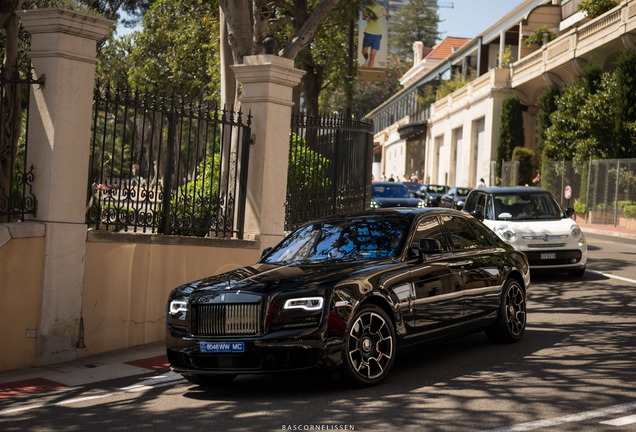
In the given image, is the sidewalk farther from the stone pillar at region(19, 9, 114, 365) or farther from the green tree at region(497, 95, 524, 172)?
the green tree at region(497, 95, 524, 172)

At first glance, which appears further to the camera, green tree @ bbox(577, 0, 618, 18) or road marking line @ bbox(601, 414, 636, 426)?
green tree @ bbox(577, 0, 618, 18)

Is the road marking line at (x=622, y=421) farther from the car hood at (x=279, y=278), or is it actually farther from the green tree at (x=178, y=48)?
the green tree at (x=178, y=48)

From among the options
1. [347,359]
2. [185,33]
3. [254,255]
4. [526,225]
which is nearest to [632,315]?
[526,225]

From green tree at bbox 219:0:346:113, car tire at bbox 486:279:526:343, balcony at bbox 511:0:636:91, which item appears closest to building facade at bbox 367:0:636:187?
balcony at bbox 511:0:636:91

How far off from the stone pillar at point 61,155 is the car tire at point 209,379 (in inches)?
84.7

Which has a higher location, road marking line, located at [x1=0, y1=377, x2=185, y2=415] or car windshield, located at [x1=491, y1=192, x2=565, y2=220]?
car windshield, located at [x1=491, y1=192, x2=565, y2=220]

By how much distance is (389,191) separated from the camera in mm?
28719

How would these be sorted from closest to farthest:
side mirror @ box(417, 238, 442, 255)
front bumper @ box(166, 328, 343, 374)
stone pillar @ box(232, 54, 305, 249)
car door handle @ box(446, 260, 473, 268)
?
front bumper @ box(166, 328, 343, 374)
side mirror @ box(417, 238, 442, 255)
car door handle @ box(446, 260, 473, 268)
stone pillar @ box(232, 54, 305, 249)

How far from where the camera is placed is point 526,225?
1536cm

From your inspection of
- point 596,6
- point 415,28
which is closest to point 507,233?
point 596,6

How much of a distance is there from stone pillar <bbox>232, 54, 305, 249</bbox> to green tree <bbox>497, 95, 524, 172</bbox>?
41041mm

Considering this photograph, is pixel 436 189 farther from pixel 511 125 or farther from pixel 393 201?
pixel 393 201

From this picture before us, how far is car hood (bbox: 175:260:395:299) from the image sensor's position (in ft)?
23.5

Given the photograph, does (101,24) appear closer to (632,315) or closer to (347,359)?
(347,359)
